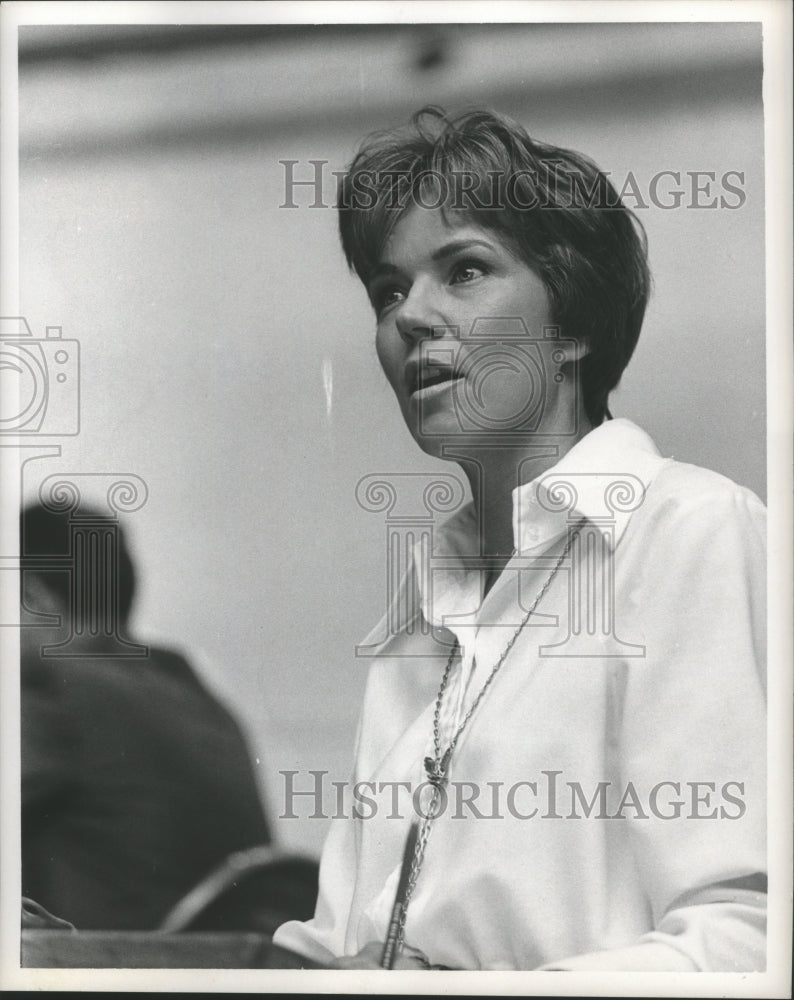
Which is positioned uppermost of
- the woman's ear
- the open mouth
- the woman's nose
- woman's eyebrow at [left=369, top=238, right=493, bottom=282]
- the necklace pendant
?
woman's eyebrow at [left=369, top=238, right=493, bottom=282]

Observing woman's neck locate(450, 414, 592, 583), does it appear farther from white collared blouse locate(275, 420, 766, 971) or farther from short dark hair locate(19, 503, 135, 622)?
short dark hair locate(19, 503, 135, 622)

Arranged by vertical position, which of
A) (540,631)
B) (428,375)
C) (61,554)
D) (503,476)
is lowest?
(540,631)

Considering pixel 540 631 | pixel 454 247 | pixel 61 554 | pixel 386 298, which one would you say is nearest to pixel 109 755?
pixel 61 554

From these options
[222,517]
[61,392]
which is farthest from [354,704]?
[61,392]

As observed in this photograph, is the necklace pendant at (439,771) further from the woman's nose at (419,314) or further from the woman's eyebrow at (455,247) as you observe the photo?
the woman's eyebrow at (455,247)

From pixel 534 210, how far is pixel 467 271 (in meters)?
0.13

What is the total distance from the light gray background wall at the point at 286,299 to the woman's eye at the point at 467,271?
0.14 m

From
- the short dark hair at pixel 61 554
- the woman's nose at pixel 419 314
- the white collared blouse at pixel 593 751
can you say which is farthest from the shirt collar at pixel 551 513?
the short dark hair at pixel 61 554

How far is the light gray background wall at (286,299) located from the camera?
200 centimetres

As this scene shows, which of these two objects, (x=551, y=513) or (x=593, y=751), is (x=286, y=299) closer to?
(x=551, y=513)

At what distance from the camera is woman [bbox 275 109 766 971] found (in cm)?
192

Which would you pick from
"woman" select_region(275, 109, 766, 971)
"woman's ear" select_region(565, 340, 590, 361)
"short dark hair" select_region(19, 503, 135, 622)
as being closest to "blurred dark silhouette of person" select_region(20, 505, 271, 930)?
"short dark hair" select_region(19, 503, 135, 622)

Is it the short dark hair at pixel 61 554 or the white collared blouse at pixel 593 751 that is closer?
the white collared blouse at pixel 593 751

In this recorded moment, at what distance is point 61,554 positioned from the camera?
79.9 inches
